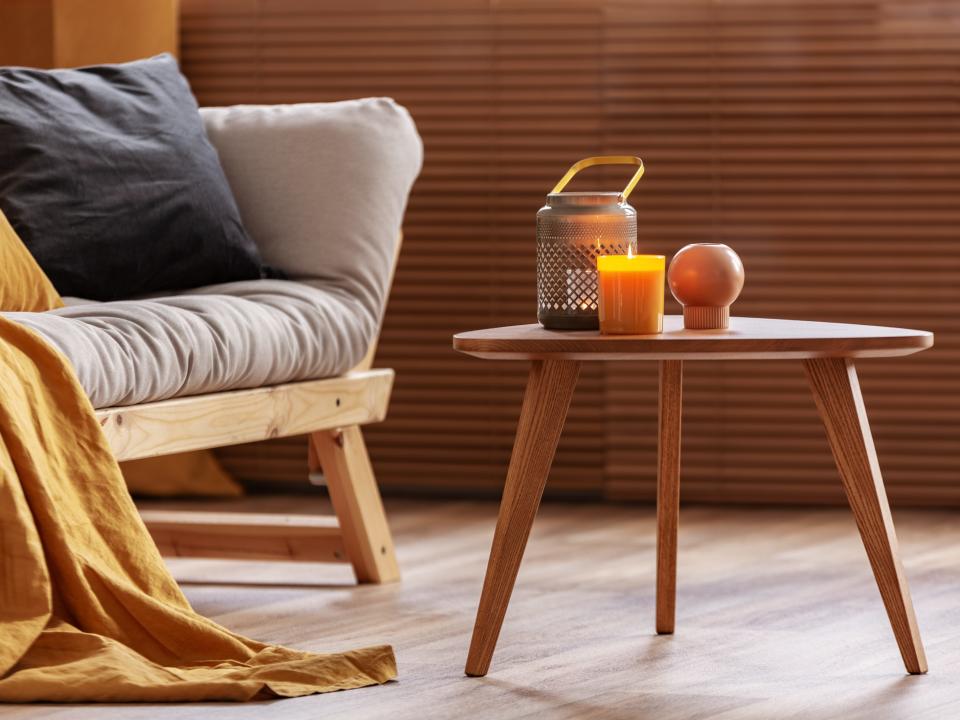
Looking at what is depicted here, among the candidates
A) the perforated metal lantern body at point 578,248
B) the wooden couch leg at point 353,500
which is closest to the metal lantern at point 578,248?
the perforated metal lantern body at point 578,248

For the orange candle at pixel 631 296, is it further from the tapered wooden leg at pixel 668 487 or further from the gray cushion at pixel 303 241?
the gray cushion at pixel 303 241

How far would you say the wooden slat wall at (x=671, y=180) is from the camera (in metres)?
3.23

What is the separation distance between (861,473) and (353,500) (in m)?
0.95

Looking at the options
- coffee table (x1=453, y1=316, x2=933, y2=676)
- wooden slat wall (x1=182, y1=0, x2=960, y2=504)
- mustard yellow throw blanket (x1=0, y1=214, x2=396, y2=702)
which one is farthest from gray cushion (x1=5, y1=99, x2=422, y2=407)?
wooden slat wall (x1=182, y1=0, x2=960, y2=504)

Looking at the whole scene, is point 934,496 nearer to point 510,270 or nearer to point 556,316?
point 510,270

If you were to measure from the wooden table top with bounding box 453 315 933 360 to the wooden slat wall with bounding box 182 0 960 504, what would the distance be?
151 cm

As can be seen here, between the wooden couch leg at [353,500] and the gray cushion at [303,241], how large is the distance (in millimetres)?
123

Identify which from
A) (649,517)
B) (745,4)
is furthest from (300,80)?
(649,517)

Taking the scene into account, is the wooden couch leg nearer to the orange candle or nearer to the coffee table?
the coffee table

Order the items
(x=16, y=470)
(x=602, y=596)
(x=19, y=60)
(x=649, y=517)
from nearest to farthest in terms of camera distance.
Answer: (x=16, y=470) < (x=602, y=596) < (x=649, y=517) < (x=19, y=60)

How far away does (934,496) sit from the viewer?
3242 mm

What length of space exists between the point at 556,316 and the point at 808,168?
1.57m

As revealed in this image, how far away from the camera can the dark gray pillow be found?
2322 millimetres

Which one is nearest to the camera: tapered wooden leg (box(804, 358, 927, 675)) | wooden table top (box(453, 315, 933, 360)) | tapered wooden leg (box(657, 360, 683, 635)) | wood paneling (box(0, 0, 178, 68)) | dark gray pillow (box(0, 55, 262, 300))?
wooden table top (box(453, 315, 933, 360))
